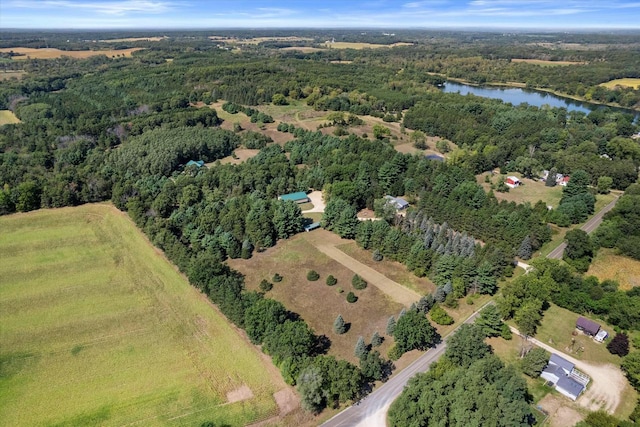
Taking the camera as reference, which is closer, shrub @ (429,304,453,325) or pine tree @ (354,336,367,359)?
pine tree @ (354,336,367,359)

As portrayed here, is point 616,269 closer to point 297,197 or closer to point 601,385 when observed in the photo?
point 601,385

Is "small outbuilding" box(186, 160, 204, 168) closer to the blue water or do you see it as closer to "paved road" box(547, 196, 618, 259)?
"paved road" box(547, 196, 618, 259)

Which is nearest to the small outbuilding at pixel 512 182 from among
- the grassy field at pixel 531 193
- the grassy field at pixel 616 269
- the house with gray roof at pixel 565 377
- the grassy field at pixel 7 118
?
the grassy field at pixel 531 193

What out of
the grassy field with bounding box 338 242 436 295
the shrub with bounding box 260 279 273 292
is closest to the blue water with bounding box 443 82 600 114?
the grassy field with bounding box 338 242 436 295

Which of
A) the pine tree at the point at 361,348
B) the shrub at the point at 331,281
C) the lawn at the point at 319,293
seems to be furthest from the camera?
the shrub at the point at 331,281

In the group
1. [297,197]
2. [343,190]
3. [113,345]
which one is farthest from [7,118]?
[113,345]

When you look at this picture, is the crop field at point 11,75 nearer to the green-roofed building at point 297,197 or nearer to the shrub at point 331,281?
the green-roofed building at point 297,197
